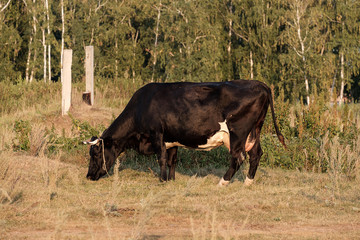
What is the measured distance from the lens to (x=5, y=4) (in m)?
35.8

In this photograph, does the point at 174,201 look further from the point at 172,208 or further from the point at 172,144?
the point at 172,144

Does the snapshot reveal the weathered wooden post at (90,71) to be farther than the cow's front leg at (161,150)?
Yes

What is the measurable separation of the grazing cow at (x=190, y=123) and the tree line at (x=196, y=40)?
21.3 meters

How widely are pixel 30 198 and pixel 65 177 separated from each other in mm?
2205

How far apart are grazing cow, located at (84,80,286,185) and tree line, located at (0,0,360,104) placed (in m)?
21.3

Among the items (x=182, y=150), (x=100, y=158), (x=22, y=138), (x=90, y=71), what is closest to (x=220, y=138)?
(x=100, y=158)

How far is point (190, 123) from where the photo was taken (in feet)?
32.5

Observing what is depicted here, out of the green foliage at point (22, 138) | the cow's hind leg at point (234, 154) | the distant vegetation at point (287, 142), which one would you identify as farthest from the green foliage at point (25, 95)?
the cow's hind leg at point (234, 154)

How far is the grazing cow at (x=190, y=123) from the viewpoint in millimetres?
9688

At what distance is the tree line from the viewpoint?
34.2 meters

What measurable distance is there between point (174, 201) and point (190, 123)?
2.16m

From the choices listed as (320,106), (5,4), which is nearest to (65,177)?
(320,106)

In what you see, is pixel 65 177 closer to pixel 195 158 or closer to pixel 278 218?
pixel 195 158

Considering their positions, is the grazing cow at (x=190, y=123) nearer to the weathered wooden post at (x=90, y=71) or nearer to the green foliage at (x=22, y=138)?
the green foliage at (x=22, y=138)
